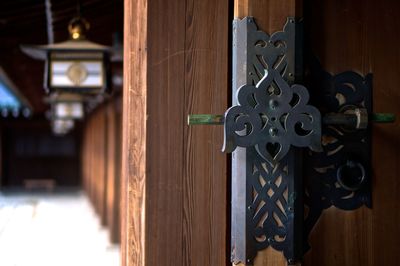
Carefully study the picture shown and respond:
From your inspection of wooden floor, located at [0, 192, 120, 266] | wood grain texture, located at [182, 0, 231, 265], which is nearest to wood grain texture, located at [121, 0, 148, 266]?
wood grain texture, located at [182, 0, 231, 265]

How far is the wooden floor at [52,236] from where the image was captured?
777cm

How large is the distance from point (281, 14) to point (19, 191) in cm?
2221

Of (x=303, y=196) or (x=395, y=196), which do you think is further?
(x=395, y=196)

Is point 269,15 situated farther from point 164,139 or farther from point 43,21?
point 43,21

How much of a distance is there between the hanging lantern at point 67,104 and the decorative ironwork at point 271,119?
19.3ft

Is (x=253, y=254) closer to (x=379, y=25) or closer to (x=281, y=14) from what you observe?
(x=281, y=14)

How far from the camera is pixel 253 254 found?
1.47 meters

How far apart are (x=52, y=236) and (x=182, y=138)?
9.04 meters

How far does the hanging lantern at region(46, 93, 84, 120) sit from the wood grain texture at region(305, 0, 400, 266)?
5729 mm

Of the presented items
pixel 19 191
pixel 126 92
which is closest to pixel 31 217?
pixel 19 191

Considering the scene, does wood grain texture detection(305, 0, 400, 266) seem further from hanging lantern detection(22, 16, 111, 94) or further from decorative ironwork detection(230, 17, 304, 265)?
hanging lantern detection(22, 16, 111, 94)

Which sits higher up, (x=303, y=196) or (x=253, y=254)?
(x=303, y=196)

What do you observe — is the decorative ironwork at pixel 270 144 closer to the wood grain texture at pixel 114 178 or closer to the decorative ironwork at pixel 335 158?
the decorative ironwork at pixel 335 158

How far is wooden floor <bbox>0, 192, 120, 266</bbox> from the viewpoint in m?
7.77
